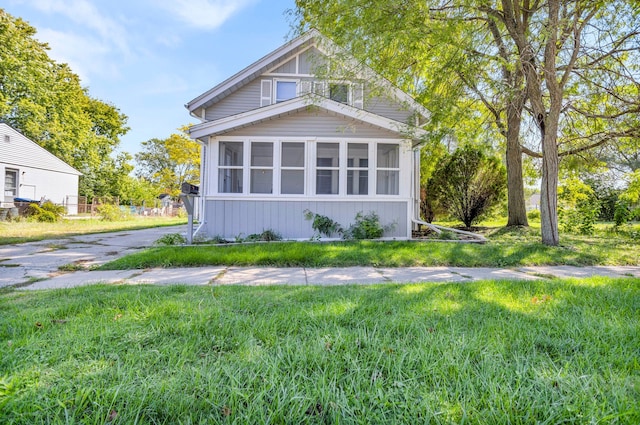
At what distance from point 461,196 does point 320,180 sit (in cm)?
577

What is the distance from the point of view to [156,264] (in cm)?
491

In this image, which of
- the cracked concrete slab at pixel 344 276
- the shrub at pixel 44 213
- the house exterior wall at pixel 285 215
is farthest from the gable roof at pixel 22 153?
the cracked concrete slab at pixel 344 276

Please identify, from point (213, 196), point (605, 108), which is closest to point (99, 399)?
point (213, 196)

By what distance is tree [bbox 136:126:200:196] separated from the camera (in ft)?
97.0

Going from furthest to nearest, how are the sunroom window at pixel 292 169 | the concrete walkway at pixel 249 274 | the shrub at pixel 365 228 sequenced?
1. the sunroom window at pixel 292 169
2. the shrub at pixel 365 228
3. the concrete walkway at pixel 249 274

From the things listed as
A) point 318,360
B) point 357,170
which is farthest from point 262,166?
point 318,360

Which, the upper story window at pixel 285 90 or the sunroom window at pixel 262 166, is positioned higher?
the upper story window at pixel 285 90

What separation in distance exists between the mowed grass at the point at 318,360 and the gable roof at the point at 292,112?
17.2ft

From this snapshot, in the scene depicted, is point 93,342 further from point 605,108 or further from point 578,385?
point 605,108

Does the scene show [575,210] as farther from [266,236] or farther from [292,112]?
[266,236]

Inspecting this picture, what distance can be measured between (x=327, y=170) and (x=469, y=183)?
18.3 ft

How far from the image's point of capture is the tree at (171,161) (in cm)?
2958

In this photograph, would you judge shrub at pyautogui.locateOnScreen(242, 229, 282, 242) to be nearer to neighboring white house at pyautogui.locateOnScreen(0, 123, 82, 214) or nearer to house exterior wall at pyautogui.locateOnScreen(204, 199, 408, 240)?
house exterior wall at pyautogui.locateOnScreen(204, 199, 408, 240)

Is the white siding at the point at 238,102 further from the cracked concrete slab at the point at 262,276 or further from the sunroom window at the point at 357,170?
the cracked concrete slab at the point at 262,276
